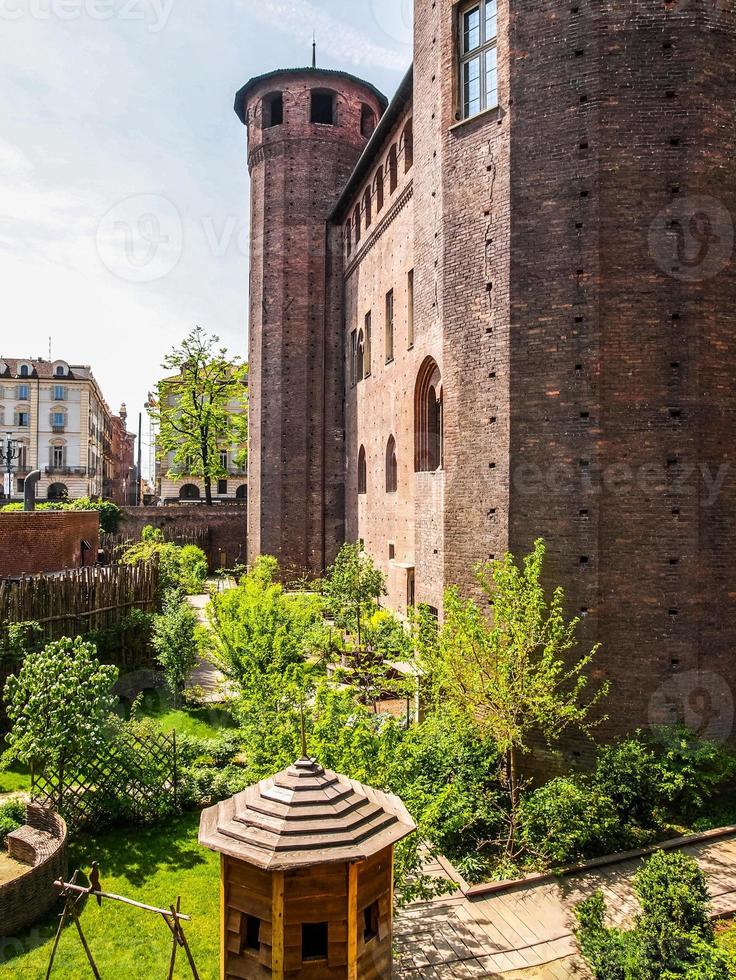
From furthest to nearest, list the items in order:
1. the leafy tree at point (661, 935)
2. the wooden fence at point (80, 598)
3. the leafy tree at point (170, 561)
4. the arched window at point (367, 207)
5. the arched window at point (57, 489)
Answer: the arched window at point (57, 489), the arched window at point (367, 207), the leafy tree at point (170, 561), the wooden fence at point (80, 598), the leafy tree at point (661, 935)

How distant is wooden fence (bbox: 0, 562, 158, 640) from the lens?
13.5 metres

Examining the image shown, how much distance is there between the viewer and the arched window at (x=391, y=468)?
68.6 ft

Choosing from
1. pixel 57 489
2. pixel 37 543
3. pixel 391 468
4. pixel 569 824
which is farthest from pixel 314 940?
pixel 57 489

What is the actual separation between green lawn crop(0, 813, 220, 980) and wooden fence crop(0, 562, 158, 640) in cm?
525

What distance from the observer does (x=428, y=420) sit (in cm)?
1734

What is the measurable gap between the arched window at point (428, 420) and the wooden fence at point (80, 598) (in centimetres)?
755

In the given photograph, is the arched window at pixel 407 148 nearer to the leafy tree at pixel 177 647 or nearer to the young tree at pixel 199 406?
the leafy tree at pixel 177 647

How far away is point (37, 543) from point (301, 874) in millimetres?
18738

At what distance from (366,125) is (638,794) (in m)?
28.7

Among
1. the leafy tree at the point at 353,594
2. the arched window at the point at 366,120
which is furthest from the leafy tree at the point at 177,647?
the arched window at the point at 366,120

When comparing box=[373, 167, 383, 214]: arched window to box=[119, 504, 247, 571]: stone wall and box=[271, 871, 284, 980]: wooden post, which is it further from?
box=[271, 871, 284, 980]: wooden post

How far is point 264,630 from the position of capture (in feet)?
43.6

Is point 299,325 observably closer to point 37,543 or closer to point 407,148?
point 407,148

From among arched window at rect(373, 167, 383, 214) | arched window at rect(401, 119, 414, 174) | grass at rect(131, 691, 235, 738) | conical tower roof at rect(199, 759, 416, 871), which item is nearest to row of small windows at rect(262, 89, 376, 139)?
arched window at rect(373, 167, 383, 214)
